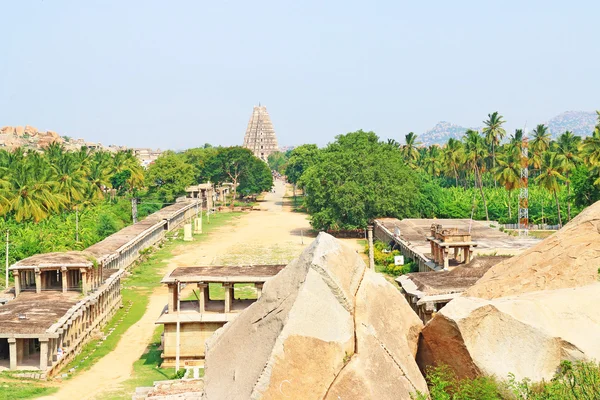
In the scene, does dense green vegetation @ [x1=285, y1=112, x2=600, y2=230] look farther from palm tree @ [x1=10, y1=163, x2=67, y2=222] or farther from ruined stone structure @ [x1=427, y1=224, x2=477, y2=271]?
palm tree @ [x1=10, y1=163, x2=67, y2=222]

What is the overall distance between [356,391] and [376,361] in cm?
75

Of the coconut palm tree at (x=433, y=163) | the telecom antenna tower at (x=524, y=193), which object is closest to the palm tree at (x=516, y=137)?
the telecom antenna tower at (x=524, y=193)

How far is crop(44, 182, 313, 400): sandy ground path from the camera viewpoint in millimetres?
26250

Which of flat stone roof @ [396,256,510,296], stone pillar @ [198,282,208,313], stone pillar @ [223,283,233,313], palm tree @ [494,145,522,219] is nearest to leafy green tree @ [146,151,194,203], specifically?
palm tree @ [494,145,522,219]

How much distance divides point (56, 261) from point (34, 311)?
4.05 m

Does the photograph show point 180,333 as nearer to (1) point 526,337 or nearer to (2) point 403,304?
(2) point 403,304

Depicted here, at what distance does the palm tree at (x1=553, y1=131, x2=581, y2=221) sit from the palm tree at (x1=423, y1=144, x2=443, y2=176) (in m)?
18.5

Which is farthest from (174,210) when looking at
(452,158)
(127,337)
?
(127,337)

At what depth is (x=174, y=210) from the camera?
77.6m

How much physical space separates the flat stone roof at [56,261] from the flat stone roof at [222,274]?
19.0ft

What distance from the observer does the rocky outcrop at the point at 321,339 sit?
36.6 ft

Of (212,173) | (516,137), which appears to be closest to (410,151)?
(516,137)

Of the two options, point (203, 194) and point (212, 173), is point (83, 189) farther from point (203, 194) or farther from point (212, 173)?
point (212, 173)

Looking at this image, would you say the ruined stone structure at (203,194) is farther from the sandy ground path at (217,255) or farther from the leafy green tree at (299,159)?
the leafy green tree at (299,159)
